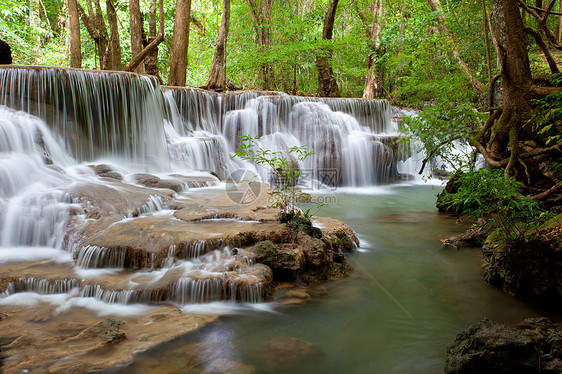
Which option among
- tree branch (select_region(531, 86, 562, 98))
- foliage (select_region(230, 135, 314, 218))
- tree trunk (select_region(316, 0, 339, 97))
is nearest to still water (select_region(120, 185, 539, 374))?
foliage (select_region(230, 135, 314, 218))

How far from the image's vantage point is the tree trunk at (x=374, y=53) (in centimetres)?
1667

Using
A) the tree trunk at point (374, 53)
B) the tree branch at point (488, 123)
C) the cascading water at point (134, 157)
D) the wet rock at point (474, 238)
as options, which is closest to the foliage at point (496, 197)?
the wet rock at point (474, 238)

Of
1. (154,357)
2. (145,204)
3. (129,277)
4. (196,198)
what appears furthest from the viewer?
(196,198)

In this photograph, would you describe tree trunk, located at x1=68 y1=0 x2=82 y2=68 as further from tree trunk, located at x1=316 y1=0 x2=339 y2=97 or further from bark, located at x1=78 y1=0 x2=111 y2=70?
tree trunk, located at x1=316 y1=0 x2=339 y2=97

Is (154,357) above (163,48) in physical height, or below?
below

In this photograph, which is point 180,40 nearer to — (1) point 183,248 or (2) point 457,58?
(2) point 457,58

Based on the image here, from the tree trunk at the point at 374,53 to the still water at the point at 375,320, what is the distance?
1291 centimetres

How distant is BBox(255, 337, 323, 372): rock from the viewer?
3.06 metres

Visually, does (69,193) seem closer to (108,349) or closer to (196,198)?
(196,198)

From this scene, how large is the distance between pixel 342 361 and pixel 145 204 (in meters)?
4.10

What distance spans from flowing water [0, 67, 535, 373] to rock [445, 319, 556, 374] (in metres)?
0.39

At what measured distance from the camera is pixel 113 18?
11.9m

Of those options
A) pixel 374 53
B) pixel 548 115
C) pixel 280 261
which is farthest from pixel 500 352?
pixel 374 53

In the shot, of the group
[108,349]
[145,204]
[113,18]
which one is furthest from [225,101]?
[108,349]
